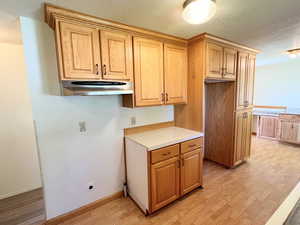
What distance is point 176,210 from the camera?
195 cm

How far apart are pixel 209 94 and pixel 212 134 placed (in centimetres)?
86

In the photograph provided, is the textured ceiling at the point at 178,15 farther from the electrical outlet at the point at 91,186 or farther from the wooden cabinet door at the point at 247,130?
the electrical outlet at the point at 91,186

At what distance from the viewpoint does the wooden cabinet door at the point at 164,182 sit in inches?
71.2

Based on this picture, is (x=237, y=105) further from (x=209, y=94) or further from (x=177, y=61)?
(x=177, y=61)

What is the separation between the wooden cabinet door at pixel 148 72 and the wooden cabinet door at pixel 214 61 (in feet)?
2.34

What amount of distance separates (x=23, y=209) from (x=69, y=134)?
1340 mm

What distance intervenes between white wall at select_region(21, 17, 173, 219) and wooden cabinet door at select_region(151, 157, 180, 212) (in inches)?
26.4

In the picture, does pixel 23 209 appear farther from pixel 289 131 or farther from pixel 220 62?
pixel 289 131

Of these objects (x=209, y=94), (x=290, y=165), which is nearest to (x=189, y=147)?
(x=209, y=94)

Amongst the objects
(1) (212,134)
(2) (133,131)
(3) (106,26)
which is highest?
(3) (106,26)

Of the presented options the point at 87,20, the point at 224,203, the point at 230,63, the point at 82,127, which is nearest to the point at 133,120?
the point at 82,127

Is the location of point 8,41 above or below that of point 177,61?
above

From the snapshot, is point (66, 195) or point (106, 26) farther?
point (66, 195)

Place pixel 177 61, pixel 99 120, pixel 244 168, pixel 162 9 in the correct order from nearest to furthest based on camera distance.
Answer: pixel 162 9 < pixel 99 120 < pixel 177 61 < pixel 244 168
